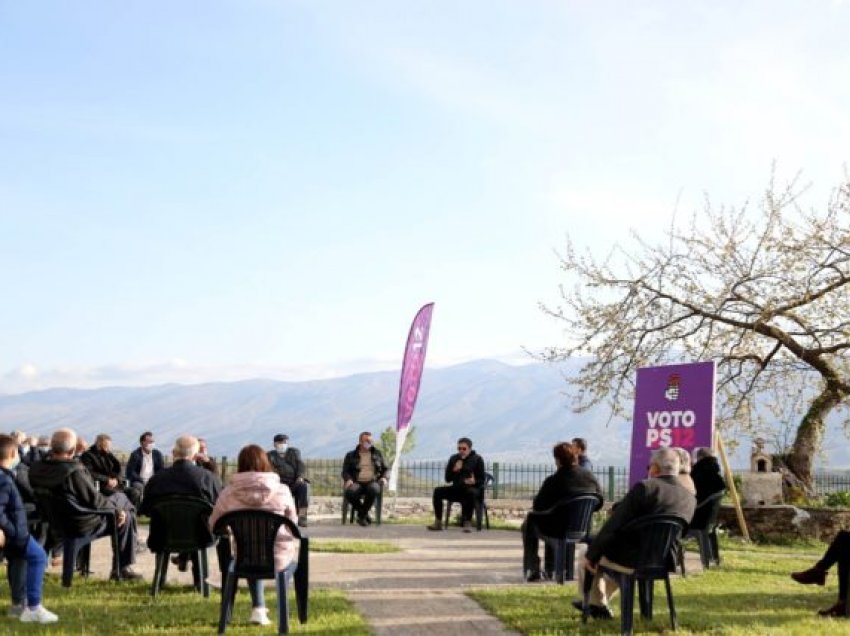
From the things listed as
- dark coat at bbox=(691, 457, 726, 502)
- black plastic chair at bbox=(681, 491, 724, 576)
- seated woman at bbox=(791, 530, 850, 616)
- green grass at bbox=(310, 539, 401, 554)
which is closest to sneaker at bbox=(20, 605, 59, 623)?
green grass at bbox=(310, 539, 401, 554)

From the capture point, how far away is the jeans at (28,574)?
764 cm

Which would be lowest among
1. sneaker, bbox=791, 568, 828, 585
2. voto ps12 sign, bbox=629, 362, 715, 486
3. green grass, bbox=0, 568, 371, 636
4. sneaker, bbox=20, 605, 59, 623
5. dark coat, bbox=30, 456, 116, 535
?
green grass, bbox=0, 568, 371, 636

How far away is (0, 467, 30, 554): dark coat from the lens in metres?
7.49

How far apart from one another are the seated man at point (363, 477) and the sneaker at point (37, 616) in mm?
9509

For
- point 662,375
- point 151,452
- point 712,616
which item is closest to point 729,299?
point 662,375

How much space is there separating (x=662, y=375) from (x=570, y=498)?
386 cm

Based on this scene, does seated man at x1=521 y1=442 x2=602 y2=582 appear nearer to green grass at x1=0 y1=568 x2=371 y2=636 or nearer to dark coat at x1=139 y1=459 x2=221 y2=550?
green grass at x1=0 y1=568 x2=371 y2=636

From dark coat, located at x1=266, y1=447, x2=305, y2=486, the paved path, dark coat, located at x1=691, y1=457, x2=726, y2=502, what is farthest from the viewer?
dark coat, located at x1=266, y1=447, x2=305, y2=486

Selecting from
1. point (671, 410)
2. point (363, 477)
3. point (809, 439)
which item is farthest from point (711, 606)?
point (809, 439)

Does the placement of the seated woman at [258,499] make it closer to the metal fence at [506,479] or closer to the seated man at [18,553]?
the seated man at [18,553]

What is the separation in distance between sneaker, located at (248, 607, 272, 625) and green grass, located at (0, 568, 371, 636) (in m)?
0.07

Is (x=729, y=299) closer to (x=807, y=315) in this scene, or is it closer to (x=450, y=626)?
(x=807, y=315)

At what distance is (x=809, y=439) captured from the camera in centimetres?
→ 2241

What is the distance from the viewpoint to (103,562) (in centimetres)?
1155
